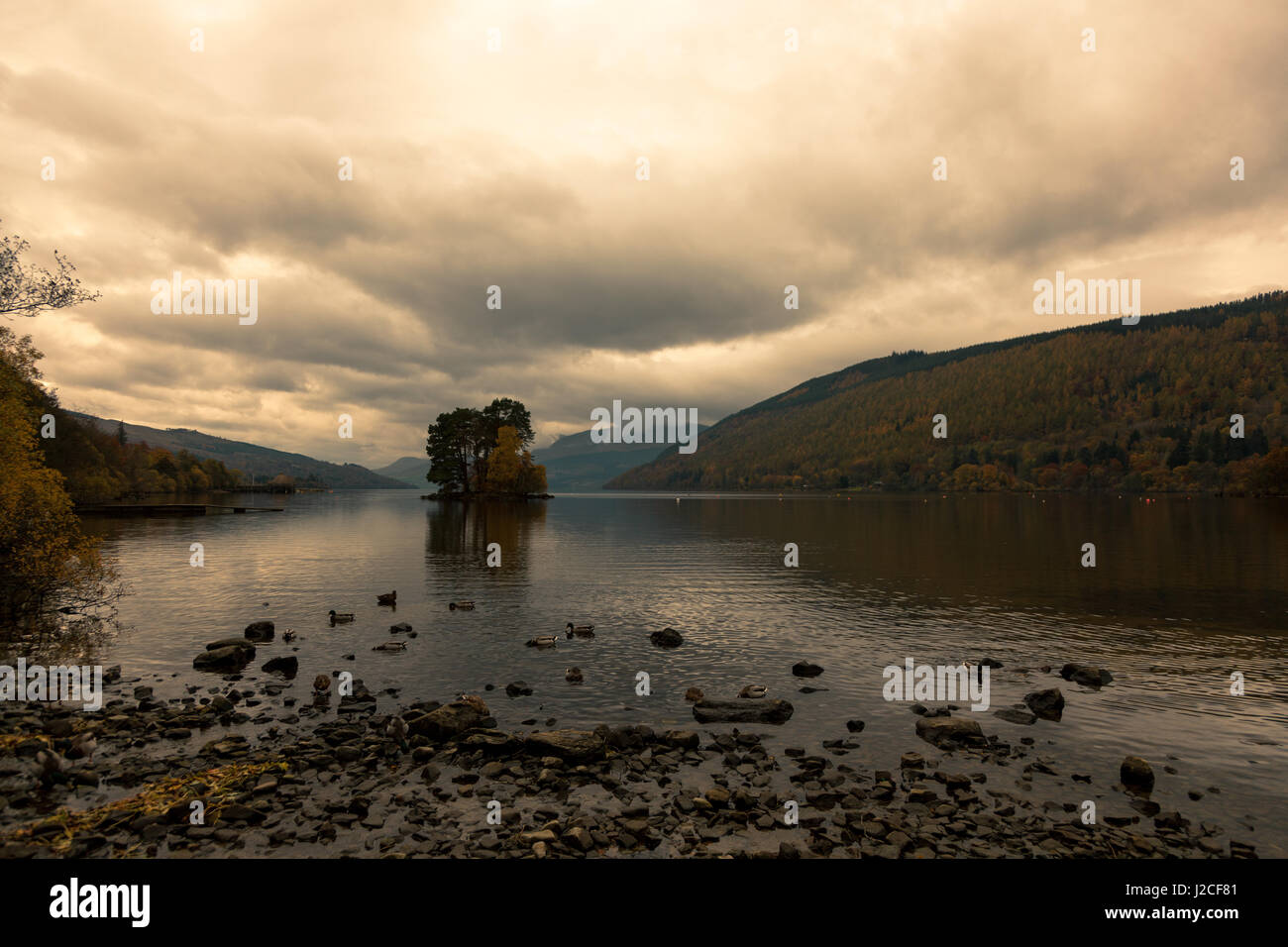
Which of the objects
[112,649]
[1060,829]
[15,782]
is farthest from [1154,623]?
[112,649]

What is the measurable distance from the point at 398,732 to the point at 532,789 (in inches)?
231

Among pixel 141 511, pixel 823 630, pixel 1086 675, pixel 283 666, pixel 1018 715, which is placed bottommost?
pixel 823 630

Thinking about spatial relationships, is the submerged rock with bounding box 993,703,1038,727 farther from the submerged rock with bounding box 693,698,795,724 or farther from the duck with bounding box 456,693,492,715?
the duck with bounding box 456,693,492,715

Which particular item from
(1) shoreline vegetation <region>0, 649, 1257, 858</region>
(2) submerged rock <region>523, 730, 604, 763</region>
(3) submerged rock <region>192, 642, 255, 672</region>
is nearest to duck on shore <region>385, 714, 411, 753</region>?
(1) shoreline vegetation <region>0, 649, 1257, 858</region>

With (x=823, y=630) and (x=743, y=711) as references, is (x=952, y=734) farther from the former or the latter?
(x=823, y=630)

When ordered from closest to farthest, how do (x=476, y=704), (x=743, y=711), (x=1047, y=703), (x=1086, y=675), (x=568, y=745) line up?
(x=568, y=745) < (x=476, y=704) < (x=743, y=711) < (x=1047, y=703) < (x=1086, y=675)

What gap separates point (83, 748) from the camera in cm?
1839

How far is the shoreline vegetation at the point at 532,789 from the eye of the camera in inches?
550

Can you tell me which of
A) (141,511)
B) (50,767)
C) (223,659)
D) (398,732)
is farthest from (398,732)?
(141,511)

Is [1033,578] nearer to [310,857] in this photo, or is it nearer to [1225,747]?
[1225,747]

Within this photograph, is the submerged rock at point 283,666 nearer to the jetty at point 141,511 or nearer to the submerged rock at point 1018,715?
the submerged rock at point 1018,715

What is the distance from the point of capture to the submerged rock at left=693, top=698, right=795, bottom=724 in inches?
890
